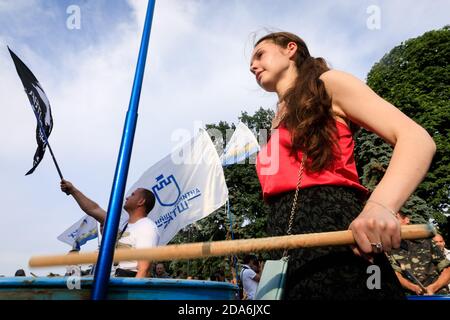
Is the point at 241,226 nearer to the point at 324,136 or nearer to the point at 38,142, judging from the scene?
the point at 38,142

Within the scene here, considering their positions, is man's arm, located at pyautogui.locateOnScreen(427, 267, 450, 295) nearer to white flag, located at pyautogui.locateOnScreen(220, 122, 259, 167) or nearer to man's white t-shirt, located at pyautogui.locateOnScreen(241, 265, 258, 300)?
man's white t-shirt, located at pyautogui.locateOnScreen(241, 265, 258, 300)

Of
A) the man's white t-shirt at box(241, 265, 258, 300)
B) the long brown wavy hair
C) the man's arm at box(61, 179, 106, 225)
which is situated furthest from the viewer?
the man's white t-shirt at box(241, 265, 258, 300)

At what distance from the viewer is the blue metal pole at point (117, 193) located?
1142 millimetres

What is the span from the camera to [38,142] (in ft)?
11.7

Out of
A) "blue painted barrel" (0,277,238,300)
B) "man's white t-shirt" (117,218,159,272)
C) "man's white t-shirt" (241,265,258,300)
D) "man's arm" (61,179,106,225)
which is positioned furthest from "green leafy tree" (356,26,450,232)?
"blue painted barrel" (0,277,238,300)

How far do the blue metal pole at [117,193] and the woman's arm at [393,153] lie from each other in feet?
2.23

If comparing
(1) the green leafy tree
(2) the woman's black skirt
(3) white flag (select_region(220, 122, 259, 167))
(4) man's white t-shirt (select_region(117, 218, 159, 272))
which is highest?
(1) the green leafy tree

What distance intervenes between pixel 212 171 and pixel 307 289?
876cm

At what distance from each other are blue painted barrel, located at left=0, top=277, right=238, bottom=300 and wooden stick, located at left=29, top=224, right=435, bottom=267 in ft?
0.87

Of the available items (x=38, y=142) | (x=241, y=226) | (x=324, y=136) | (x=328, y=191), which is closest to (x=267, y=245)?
(x=328, y=191)

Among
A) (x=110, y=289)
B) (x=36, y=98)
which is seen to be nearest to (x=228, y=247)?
(x=110, y=289)

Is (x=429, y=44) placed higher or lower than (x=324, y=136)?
higher

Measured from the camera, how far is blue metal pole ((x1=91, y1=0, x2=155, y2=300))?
1142 mm

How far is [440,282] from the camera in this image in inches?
194
